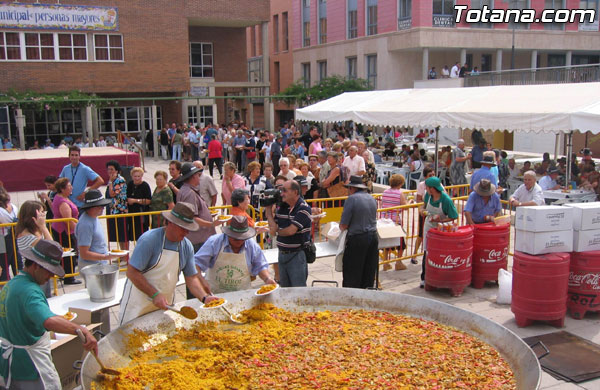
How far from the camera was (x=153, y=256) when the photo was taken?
461cm

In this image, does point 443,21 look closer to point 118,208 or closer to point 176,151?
point 176,151

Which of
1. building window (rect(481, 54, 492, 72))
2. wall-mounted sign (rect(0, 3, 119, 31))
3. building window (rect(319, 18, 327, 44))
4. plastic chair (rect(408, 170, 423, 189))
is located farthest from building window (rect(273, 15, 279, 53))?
plastic chair (rect(408, 170, 423, 189))

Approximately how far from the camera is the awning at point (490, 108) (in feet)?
39.0

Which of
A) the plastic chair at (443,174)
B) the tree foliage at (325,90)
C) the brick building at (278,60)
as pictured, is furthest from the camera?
the brick building at (278,60)

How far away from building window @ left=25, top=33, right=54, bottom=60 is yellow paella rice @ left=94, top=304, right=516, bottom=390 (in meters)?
33.2

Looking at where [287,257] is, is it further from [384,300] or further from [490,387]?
[490,387]

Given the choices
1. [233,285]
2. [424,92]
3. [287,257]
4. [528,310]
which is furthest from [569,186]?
[233,285]

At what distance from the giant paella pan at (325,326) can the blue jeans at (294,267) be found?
1152 mm

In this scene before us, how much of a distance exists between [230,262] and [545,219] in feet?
13.3

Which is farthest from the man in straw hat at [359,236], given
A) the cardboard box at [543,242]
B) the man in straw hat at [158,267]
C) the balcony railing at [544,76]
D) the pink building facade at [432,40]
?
the pink building facade at [432,40]

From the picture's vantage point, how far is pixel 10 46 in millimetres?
32219

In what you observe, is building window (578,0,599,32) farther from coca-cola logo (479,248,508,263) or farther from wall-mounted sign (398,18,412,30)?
coca-cola logo (479,248,508,263)

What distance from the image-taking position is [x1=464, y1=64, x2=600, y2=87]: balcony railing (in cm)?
2722

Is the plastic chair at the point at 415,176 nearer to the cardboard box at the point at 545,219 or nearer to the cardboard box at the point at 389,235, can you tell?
the cardboard box at the point at 389,235
